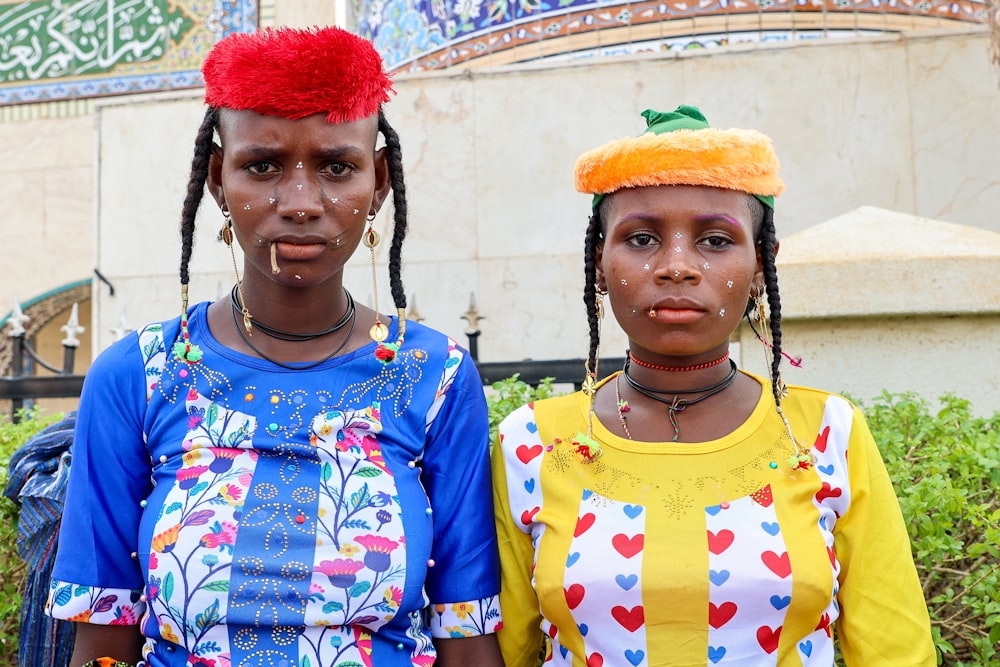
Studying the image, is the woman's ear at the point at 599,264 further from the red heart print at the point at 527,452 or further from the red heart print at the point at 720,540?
the red heart print at the point at 720,540

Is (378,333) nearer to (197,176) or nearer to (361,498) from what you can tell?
(361,498)

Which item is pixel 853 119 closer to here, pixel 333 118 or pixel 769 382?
pixel 769 382

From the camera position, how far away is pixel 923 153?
6781 millimetres

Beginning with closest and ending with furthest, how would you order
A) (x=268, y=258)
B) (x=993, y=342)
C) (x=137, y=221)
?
(x=268, y=258)
(x=993, y=342)
(x=137, y=221)

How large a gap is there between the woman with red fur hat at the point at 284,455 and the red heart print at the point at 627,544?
285 mm

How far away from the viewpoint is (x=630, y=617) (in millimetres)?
1975

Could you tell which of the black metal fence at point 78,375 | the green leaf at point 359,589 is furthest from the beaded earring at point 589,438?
the black metal fence at point 78,375

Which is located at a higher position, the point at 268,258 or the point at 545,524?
the point at 268,258

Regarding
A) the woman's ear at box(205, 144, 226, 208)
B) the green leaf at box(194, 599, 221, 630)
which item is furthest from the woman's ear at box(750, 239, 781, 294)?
the green leaf at box(194, 599, 221, 630)

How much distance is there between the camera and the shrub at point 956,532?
2.45m

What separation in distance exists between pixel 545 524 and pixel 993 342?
237cm

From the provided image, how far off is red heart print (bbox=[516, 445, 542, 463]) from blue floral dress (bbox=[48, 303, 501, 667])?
0.08 m

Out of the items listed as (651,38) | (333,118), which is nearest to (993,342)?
(333,118)

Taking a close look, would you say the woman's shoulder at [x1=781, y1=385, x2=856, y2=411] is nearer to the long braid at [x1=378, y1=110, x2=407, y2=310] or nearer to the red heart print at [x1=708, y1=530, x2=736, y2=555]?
the red heart print at [x1=708, y1=530, x2=736, y2=555]
